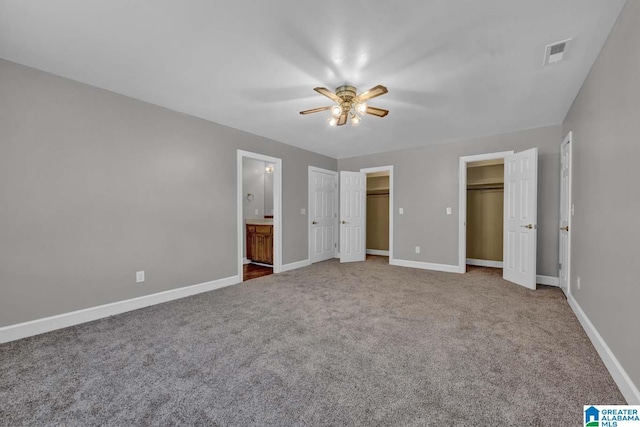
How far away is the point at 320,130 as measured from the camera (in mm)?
4348

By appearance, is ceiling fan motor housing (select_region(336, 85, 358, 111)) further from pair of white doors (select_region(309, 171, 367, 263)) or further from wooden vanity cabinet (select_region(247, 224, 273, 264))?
wooden vanity cabinet (select_region(247, 224, 273, 264))

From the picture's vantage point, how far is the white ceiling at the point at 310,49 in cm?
178

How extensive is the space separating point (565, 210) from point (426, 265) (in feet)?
7.59

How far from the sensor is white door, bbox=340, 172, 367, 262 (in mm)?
6037

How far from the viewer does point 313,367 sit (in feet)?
6.42

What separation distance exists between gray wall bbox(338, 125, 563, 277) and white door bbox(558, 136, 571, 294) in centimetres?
24

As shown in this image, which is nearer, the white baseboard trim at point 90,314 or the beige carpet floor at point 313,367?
the beige carpet floor at point 313,367

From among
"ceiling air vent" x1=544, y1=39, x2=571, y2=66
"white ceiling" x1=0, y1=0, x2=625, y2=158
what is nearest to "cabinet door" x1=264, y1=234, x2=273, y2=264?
"white ceiling" x1=0, y1=0, x2=625, y2=158

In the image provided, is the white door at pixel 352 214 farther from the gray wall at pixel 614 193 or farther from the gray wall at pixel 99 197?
the gray wall at pixel 614 193

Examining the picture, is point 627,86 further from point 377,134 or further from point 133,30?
point 133,30

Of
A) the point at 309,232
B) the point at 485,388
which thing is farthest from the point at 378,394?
the point at 309,232

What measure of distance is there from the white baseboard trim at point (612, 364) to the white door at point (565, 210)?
1.07 meters

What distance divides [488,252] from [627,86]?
173 inches

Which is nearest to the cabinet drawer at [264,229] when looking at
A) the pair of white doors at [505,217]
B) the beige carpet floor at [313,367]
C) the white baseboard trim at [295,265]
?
the white baseboard trim at [295,265]
